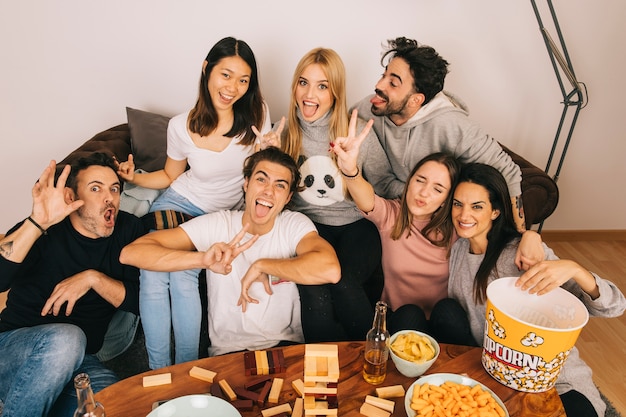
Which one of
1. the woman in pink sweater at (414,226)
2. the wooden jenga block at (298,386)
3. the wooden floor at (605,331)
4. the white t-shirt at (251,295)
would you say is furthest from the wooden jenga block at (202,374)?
the wooden floor at (605,331)

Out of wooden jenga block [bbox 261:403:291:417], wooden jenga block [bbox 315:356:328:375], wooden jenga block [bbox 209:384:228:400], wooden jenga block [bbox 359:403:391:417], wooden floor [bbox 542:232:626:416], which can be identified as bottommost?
wooden floor [bbox 542:232:626:416]

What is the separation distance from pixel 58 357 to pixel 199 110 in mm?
1142

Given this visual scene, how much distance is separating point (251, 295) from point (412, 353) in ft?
2.19

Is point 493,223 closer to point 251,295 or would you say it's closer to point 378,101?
A: point 378,101

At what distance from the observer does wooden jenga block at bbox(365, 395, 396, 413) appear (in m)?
1.28

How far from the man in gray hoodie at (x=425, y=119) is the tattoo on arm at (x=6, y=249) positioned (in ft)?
4.79

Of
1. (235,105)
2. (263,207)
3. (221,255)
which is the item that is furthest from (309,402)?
(235,105)

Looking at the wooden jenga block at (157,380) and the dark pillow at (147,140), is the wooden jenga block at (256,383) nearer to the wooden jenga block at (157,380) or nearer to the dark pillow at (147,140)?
the wooden jenga block at (157,380)

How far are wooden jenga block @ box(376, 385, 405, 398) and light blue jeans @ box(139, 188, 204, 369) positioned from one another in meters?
0.87

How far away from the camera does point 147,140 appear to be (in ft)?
8.57

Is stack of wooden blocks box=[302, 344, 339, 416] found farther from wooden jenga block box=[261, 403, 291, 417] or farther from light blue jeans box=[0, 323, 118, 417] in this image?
light blue jeans box=[0, 323, 118, 417]

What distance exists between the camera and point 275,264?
1735 mm

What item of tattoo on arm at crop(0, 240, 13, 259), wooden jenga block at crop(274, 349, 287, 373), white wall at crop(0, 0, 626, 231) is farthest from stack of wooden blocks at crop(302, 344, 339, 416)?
white wall at crop(0, 0, 626, 231)

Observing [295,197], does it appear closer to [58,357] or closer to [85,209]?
[85,209]
